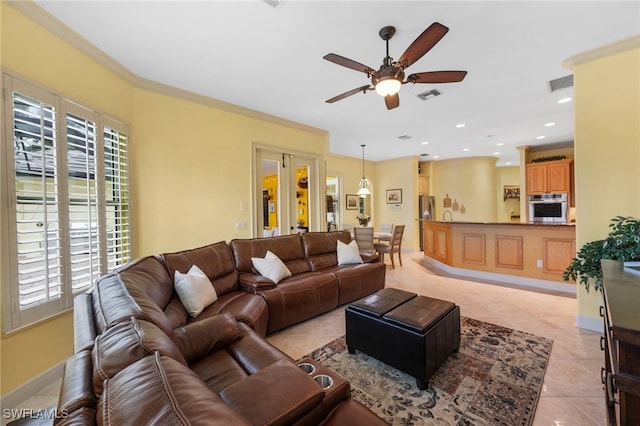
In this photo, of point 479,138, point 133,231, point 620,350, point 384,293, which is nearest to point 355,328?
point 384,293

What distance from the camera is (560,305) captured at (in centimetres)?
347

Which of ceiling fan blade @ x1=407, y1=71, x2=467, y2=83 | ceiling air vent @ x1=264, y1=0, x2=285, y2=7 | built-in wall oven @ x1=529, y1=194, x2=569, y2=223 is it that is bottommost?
built-in wall oven @ x1=529, y1=194, x2=569, y2=223

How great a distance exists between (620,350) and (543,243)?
422 centimetres

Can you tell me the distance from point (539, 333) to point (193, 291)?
11.3 ft

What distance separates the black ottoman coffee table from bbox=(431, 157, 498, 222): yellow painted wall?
664 centimetres

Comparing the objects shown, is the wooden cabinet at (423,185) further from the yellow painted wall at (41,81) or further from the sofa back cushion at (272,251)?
the yellow painted wall at (41,81)

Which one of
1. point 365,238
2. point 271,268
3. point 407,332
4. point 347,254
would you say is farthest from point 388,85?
point 365,238

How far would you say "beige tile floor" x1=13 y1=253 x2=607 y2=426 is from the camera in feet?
5.69

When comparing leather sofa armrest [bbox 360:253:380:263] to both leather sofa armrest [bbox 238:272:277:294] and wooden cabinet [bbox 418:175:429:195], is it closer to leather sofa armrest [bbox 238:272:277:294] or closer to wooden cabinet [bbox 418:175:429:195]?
leather sofa armrest [bbox 238:272:277:294]

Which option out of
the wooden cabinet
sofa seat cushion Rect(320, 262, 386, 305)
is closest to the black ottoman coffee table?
sofa seat cushion Rect(320, 262, 386, 305)

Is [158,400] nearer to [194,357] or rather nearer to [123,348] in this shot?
[123,348]

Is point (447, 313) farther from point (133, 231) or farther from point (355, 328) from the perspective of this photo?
point (133, 231)

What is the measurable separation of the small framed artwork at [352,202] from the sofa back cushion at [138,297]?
19.9 ft

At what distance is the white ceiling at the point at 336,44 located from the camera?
203 cm
